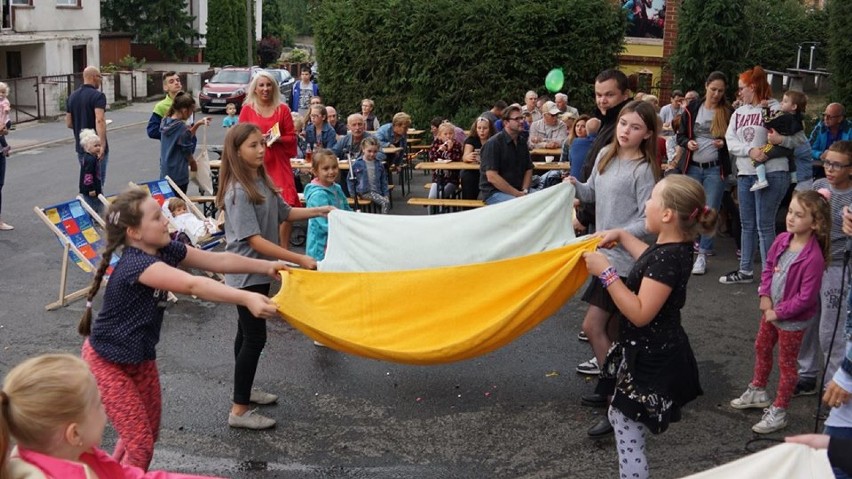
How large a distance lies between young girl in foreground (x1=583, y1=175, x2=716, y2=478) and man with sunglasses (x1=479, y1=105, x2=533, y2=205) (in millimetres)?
4813

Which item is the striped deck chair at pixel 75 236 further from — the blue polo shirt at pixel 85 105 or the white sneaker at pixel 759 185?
the white sneaker at pixel 759 185

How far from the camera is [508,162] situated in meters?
9.82

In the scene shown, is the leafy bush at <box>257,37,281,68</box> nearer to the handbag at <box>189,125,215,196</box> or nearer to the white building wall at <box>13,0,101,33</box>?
the white building wall at <box>13,0,101,33</box>

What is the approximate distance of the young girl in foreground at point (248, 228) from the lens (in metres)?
6.12

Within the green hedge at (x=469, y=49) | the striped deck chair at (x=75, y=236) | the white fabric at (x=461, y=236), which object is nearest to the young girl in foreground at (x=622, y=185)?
the white fabric at (x=461, y=236)

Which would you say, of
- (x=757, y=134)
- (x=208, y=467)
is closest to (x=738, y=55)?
(x=757, y=134)

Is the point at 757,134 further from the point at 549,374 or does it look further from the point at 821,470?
the point at 821,470

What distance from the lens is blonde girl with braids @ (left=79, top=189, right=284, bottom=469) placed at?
4.66 m

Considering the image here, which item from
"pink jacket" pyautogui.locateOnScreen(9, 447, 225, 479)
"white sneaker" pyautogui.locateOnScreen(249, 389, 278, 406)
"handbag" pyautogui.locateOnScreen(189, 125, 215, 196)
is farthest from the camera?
"handbag" pyautogui.locateOnScreen(189, 125, 215, 196)

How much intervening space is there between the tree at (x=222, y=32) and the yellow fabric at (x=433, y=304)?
50.0 m

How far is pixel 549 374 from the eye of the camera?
24.5 ft

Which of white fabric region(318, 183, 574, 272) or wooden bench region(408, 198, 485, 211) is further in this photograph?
wooden bench region(408, 198, 485, 211)

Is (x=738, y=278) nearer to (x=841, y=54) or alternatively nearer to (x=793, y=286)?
(x=793, y=286)

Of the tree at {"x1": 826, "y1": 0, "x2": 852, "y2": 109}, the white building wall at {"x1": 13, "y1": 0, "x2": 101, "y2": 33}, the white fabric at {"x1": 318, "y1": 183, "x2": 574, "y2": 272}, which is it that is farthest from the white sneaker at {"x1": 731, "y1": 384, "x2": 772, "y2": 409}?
the white building wall at {"x1": 13, "y1": 0, "x2": 101, "y2": 33}
